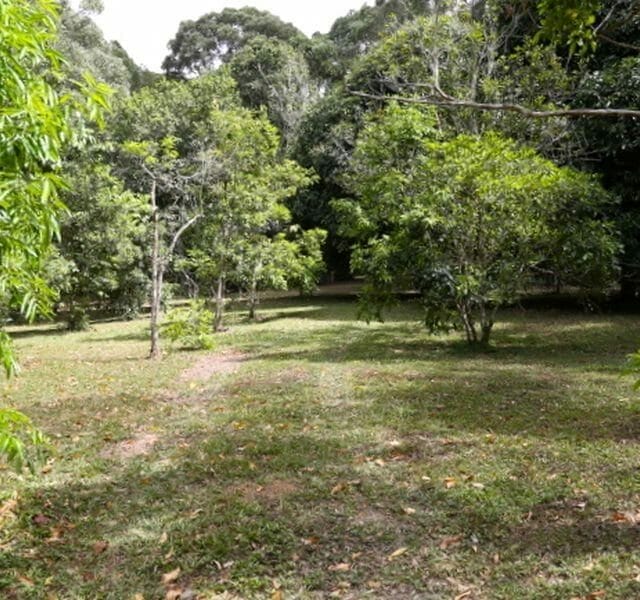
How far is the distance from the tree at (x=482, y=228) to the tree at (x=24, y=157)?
334 inches

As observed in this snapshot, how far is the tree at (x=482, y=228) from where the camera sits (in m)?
10.3

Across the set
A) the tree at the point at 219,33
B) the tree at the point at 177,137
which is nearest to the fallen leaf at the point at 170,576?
the tree at the point at 177,137

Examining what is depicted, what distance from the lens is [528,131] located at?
53.9 feet

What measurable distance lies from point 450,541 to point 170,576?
179cm

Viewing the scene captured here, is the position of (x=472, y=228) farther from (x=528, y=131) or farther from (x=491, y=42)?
(x=491, y=42)

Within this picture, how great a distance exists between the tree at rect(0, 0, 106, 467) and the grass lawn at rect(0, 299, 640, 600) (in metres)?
1.71

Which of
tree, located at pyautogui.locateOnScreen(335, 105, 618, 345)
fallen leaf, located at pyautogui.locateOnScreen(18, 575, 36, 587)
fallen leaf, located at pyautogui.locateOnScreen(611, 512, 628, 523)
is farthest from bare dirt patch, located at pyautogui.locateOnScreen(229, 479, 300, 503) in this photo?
tree, located at pyautogui.locateOnScreen(335, 105, 618, 345)

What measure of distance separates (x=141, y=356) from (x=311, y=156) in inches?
584

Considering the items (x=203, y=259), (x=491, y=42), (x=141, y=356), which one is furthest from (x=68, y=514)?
(x=491, y=42)

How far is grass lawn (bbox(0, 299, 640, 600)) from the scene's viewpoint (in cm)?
349

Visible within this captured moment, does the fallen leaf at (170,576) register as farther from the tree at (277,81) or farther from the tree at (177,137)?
the tree at (277,81)

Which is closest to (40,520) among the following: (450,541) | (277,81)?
(450,541)

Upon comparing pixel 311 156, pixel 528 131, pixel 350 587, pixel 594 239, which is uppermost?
pixel 311 156

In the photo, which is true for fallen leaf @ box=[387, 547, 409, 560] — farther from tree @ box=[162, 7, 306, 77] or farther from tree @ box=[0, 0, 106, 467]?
tree @ box=[162, 7, 306, 77]
